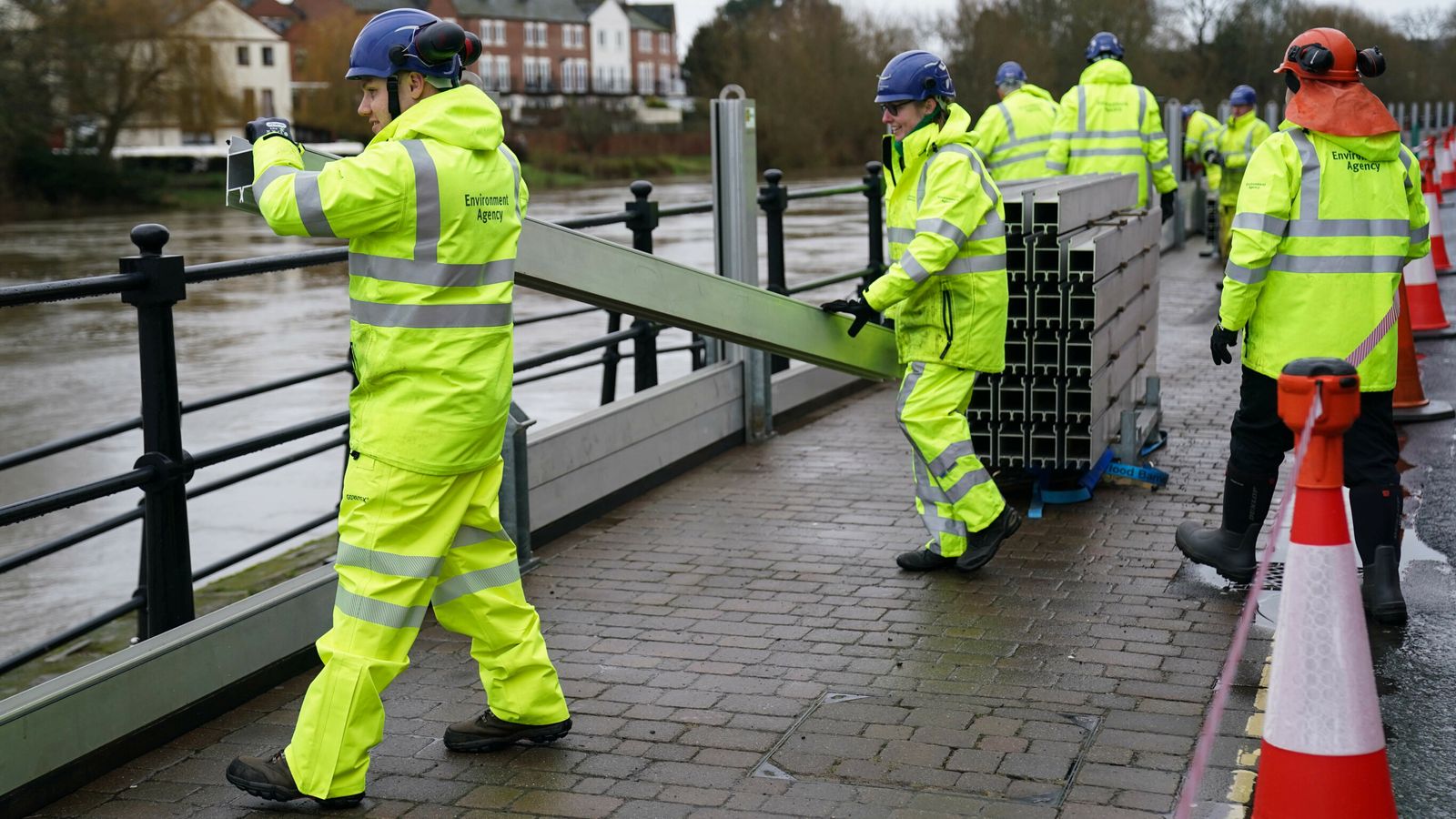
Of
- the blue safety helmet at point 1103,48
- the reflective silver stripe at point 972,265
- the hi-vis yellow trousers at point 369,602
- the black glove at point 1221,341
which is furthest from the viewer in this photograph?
the blue safety helmet at point 1103,48

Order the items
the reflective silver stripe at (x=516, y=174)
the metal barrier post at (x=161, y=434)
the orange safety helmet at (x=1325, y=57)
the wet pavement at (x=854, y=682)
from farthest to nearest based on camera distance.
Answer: the orange safety helmet at (x=1325, y=57)
the metal barrier post at (x=161, y=434)
the reflective silver stripe at (x=516, y=174)
the wet pavement at (x=854, y=682)

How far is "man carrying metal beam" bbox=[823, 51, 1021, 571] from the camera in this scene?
19.6 feet

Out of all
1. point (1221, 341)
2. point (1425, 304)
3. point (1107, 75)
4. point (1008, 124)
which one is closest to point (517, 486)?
point (1221, 341)

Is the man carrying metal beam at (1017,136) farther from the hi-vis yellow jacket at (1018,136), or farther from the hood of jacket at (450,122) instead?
the hood of jacket at (450,122)

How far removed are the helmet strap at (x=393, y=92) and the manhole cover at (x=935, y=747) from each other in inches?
79.5

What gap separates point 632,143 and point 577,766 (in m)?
81.0

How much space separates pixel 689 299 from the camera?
19.5 ft

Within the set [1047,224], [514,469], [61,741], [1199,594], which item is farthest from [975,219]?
[61,741]

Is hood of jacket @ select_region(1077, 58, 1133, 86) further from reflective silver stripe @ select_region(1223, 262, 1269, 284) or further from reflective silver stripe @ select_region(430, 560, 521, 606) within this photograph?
reflective silver stripe @ select_region(430, 560, 521, 606)

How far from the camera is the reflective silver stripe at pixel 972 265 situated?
616cm

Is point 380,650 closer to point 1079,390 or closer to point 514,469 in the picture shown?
point 514,469

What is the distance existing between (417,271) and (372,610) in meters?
0.88

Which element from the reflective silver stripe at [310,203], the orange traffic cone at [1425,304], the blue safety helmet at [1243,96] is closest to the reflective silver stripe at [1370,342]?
the reflective silver stripe at [310,203]

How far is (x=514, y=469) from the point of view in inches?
247
